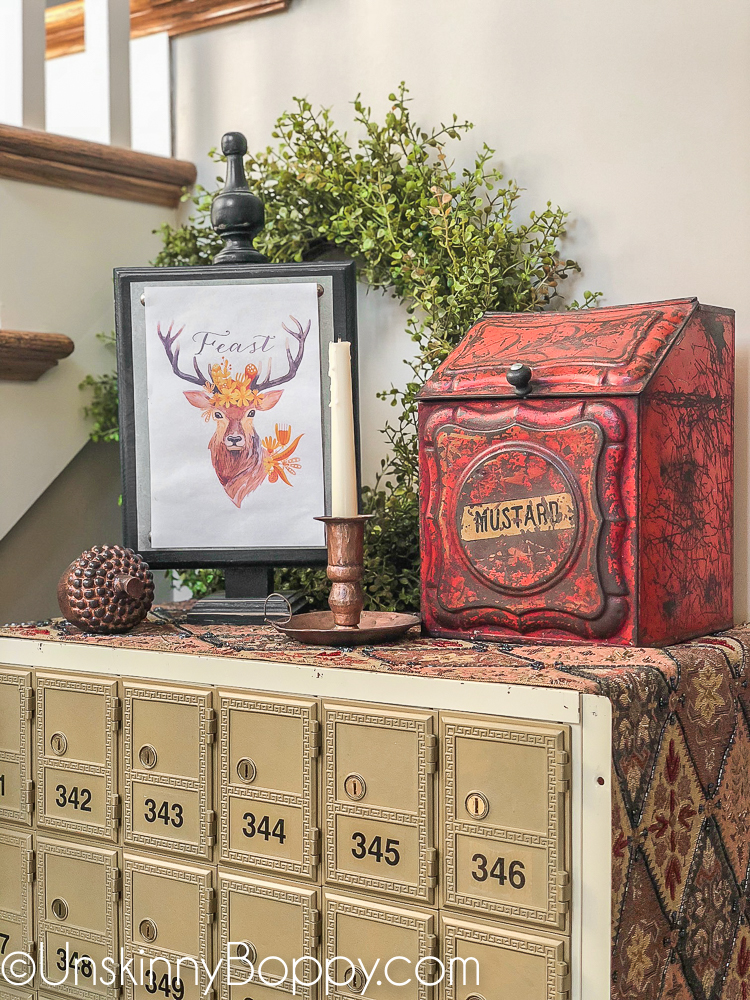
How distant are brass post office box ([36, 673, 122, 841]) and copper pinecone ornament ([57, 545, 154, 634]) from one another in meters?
0.08

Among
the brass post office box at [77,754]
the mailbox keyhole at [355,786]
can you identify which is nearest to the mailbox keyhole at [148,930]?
the brass post office box at [77,754]

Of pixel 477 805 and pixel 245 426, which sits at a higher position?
pixel 245 426

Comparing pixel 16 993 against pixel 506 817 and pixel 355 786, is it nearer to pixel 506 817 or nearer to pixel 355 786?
pixel 355 786

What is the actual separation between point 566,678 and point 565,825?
0.44ft

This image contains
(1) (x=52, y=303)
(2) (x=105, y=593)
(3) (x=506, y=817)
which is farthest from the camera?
(1) (x=52, y=303)

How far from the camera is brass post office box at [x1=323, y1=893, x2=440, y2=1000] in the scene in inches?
43.2

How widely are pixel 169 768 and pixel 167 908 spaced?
0.17 m

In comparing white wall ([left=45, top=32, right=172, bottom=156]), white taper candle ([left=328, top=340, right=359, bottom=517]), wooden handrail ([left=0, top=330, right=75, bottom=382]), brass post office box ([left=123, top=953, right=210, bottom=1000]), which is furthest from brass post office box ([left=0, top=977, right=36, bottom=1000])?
white wall ([left=45, top=32, right=172, bottom=156])

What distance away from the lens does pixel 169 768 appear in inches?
49.8

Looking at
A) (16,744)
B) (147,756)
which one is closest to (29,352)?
(16,744)

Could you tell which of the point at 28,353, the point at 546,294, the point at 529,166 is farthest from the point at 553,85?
the point at 28,353

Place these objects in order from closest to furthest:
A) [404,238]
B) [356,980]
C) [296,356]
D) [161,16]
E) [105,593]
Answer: [356,980]
[105,593]
[296,356]
[404,238]
[161,16]

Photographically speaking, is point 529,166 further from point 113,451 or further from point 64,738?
point 64,738

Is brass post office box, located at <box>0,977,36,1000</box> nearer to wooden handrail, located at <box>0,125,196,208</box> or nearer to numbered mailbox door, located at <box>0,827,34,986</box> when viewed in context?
numbered mailbox door, located at <box>0,827,34,986</box>
